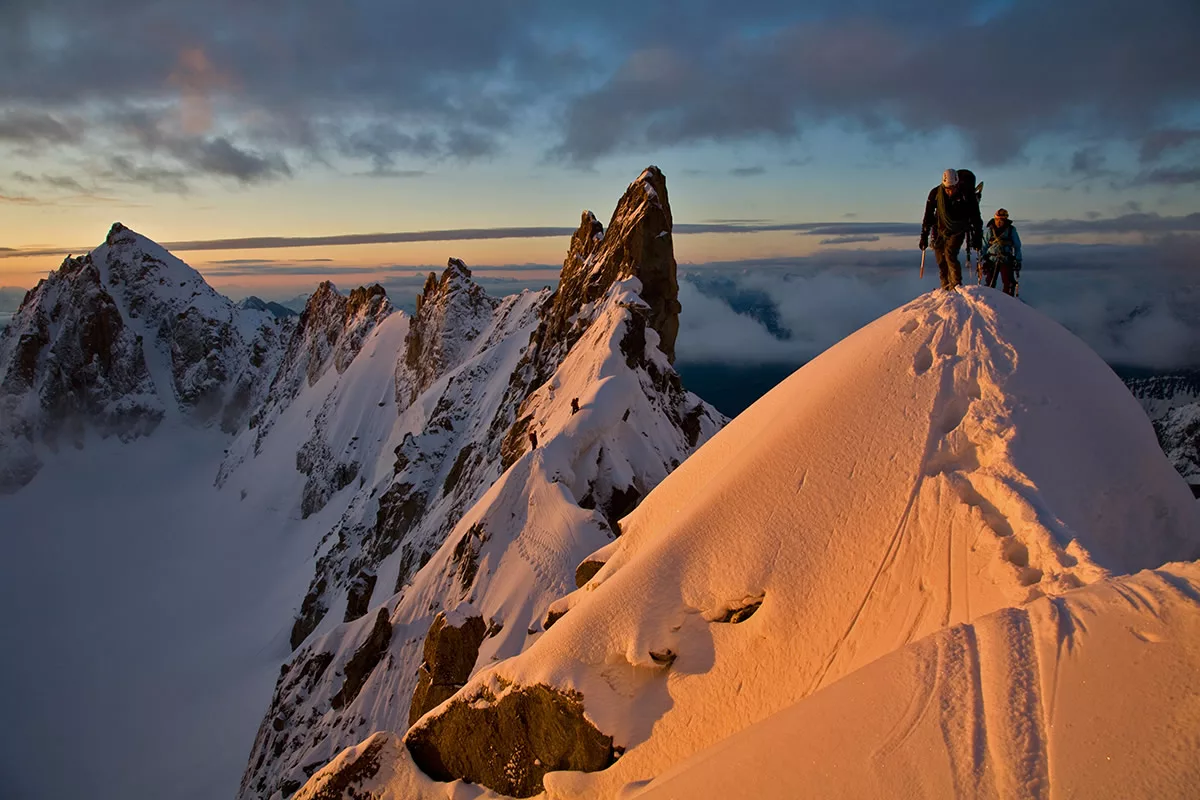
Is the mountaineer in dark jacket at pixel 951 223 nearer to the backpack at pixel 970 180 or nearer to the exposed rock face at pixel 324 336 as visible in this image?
the backpack at pixel 970 180

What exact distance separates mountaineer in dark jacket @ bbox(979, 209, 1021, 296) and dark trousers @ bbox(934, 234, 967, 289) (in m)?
1.96

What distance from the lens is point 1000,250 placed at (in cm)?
1424

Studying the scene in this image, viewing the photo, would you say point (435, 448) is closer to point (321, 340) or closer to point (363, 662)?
point (363, 662)

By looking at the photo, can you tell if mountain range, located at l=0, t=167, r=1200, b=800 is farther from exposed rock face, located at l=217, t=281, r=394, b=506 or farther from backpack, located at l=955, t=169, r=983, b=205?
exposed rock face, located at l=217, t=281, r=394, b=506

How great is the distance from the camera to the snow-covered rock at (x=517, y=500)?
21547 mm

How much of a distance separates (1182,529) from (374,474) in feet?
240

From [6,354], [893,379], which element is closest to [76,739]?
[893,379]

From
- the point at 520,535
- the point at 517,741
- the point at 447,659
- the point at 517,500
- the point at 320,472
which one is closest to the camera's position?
the point at 517,741

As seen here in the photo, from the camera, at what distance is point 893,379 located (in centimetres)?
1012

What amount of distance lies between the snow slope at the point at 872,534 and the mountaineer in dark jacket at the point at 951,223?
199 centimetres

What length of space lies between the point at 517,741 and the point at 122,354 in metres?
156

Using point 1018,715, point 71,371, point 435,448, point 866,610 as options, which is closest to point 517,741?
point 866,610

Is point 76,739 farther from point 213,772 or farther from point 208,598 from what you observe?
point 208,598

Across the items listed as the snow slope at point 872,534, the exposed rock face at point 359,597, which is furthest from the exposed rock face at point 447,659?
the exposed rock face at point 359,597
